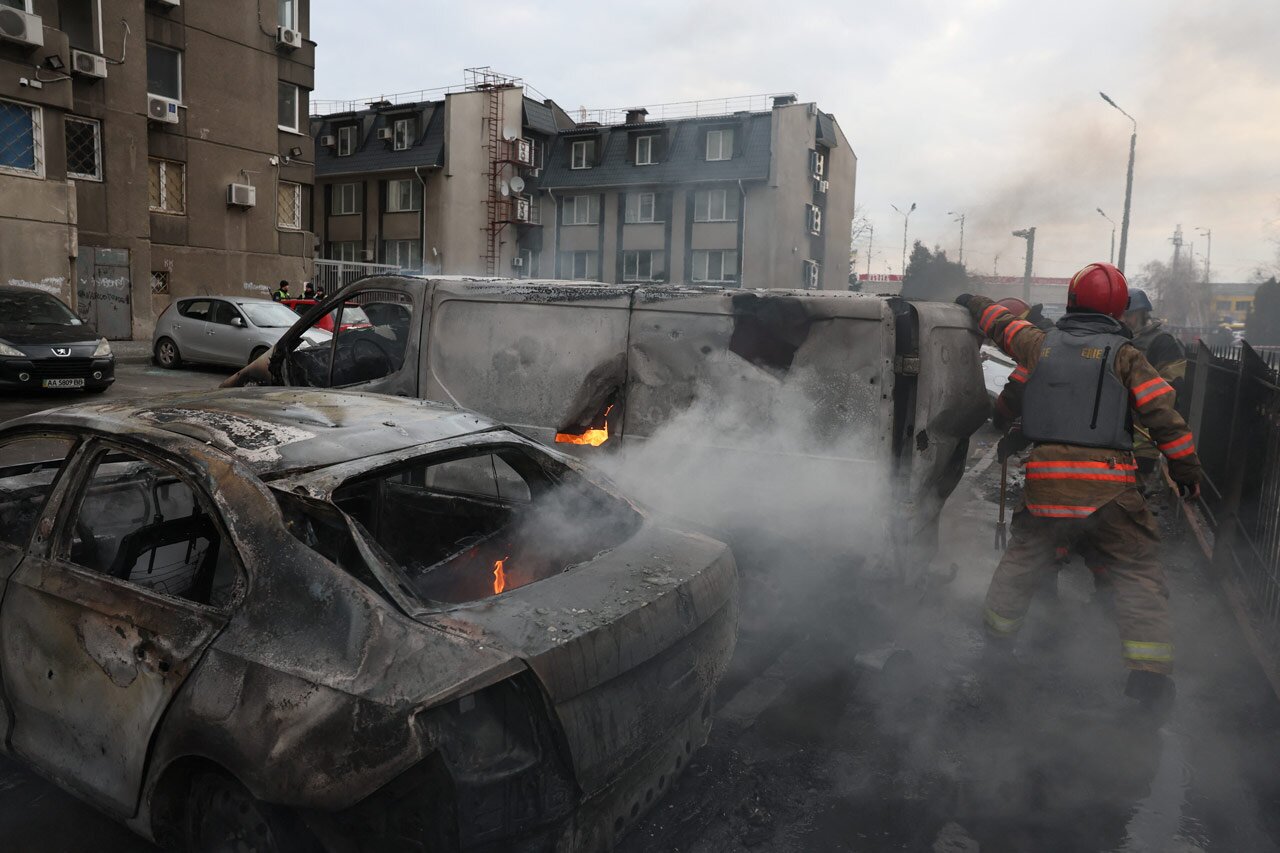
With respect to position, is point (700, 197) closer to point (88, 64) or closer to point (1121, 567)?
point (88, 64)

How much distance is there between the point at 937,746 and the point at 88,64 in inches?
815

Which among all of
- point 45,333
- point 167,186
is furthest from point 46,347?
point 167,186

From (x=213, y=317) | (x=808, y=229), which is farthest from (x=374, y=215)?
(x=213, y=317)

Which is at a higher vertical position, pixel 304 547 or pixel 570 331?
pixel 570 331

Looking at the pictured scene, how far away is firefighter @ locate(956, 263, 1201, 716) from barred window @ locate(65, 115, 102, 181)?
66.6ft

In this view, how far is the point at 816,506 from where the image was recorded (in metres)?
4.56

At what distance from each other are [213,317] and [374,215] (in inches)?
957

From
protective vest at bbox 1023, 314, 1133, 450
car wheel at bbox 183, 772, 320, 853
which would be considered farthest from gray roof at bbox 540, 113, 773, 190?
car wheel at bbox 183, 772, 320, 853

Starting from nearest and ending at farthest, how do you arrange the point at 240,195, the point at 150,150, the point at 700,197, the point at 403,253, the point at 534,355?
1. the point at 534,355
2. the point at 150,150
3. the point at 240,195
4. the point at 700,197
5. the point at 403,253

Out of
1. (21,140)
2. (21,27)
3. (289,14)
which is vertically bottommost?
(21,140)

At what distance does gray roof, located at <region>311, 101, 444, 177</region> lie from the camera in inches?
1430

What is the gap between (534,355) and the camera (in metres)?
5.32

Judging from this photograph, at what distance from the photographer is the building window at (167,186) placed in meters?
20.6

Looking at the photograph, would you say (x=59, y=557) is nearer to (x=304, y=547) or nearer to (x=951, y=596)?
(x=304, y=547)
